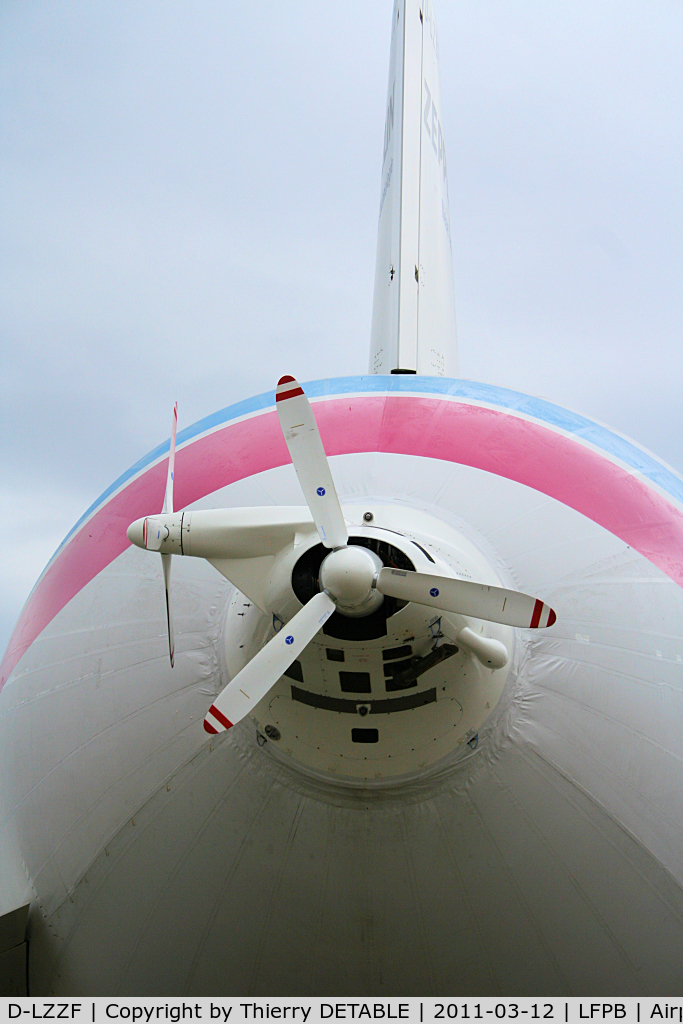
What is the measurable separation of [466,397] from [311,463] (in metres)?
2.85

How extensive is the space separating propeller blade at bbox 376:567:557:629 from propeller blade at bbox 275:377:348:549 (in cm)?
42

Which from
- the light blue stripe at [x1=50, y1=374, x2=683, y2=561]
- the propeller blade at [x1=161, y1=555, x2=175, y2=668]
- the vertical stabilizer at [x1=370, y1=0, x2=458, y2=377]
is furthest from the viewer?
the vertical stabilizer at [x1=370, y1=0, x2=458, y2=377]

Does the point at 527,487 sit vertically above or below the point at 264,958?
above

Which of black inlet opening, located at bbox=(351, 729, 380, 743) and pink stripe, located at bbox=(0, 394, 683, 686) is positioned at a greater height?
pink stripe, located at bbox=(0, 394, 683, 686)

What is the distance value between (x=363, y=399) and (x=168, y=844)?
13.6 ft

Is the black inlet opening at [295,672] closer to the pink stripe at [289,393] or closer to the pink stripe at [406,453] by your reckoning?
the pink stripe at [289,393]

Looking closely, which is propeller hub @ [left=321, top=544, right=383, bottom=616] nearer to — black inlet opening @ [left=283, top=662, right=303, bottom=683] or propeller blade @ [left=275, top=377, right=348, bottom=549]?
propeller blade @ [left=275, top=377, right=348, bottom=549]

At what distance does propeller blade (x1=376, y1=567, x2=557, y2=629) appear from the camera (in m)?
3.97

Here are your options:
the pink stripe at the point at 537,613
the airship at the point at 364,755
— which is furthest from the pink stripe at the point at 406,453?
the pink stripe at the point at 537,613

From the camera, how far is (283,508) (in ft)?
15.3

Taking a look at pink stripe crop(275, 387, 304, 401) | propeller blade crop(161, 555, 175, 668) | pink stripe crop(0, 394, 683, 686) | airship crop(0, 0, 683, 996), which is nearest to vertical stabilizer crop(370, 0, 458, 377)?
pink stripe crop(0, 394, 683, 686)

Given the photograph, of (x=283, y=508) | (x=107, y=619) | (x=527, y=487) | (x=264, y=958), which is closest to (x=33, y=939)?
(x=264, y=958)

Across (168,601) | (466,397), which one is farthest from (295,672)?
(466,397)
